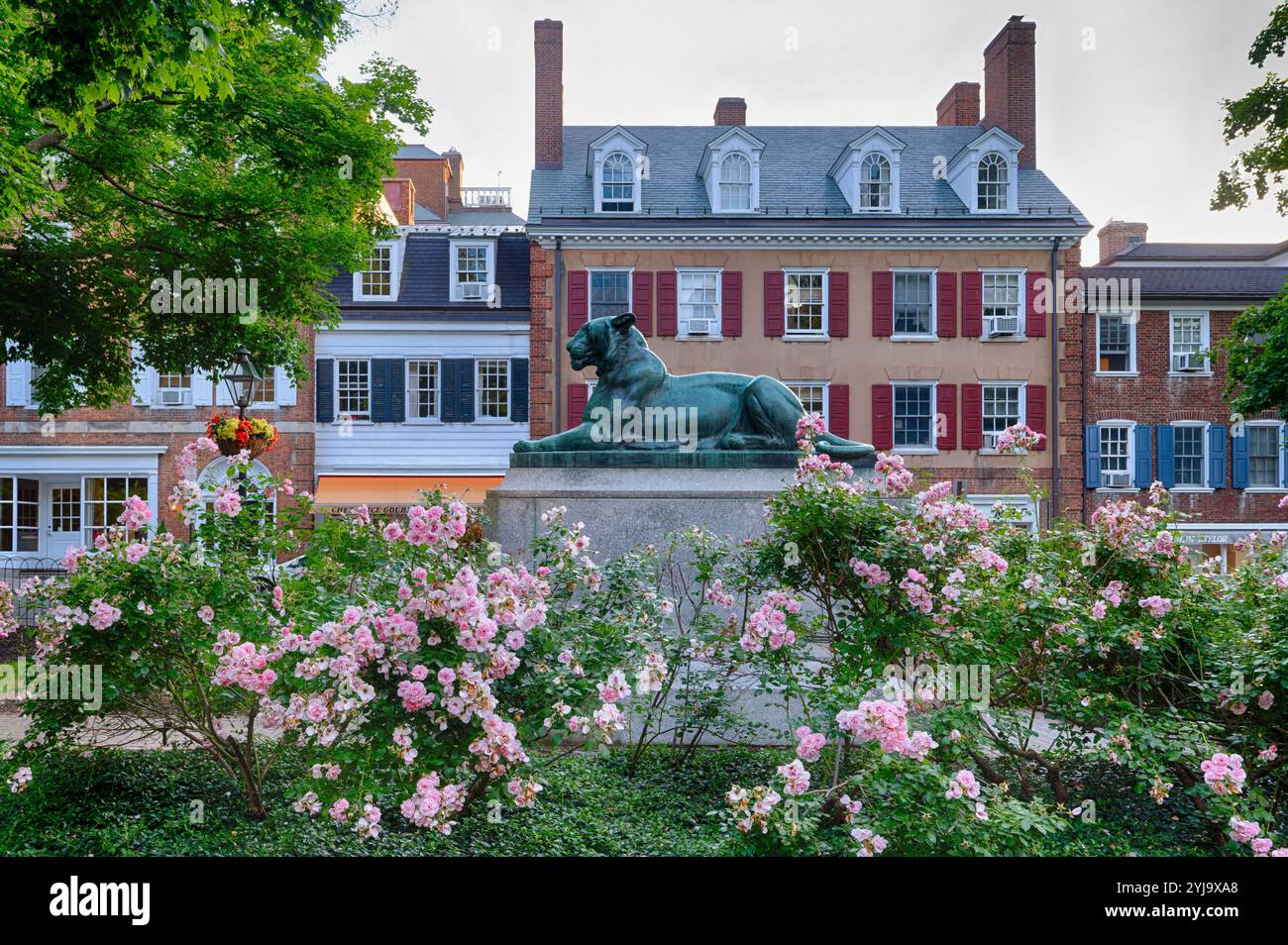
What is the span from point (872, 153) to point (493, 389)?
13.1 metres

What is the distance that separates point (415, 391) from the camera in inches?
1062

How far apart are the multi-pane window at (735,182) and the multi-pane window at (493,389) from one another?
26.3 ft

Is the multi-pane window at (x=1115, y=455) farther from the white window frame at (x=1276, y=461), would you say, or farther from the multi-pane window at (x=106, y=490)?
the multi-pane window at (x=106, y=490)

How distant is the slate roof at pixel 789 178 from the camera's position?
26.5 metres

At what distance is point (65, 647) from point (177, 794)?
1189 millimetres

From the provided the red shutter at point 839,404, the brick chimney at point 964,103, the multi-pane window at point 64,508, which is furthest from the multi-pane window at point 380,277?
the brick chimney at point 964,103

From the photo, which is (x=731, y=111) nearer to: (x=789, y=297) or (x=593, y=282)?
(x=789, y=297)

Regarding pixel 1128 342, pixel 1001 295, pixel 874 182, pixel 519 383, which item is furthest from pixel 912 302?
pixel 519 383

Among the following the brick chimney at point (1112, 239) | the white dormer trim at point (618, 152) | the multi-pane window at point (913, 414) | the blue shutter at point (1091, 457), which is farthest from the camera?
the brick chimney at point (1112, 239)

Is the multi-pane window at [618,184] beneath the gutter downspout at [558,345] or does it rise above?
above

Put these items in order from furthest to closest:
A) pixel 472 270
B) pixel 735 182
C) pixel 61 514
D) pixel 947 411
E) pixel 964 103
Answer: pixel 964 103 → pixel 61 514 → pixel 472 270 → pixel 735 182 → pixel 947 411

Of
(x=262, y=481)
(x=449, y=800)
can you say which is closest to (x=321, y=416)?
(x=262, y=481)

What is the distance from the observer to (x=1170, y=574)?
546cm

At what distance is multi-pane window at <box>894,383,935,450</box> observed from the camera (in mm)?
25875
